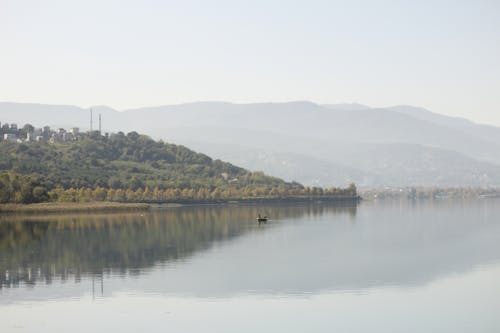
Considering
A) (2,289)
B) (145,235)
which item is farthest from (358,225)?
(2,289)

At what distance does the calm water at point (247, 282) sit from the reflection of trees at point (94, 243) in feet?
0.70

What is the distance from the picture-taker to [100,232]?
357ft

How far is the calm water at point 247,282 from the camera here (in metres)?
46.3

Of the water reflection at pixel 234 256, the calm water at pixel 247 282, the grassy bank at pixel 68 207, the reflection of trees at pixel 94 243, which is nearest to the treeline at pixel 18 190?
the grassy bank at pixel 68 207

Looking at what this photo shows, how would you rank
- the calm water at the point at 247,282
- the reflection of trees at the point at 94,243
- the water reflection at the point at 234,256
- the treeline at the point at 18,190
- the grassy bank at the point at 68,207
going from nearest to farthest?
1. the calm water at the point at 247,282
2. the water reflection at the point at 234,256
3. the reflection of trees at the point at 94,243
4. the grassy bank at the point at 68,207
5. the treeline at the point at 18,190

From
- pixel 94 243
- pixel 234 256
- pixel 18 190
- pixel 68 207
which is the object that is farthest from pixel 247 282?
pixel 18 190

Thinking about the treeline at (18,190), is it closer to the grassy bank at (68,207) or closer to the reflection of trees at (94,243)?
the grassy bank at (68,207)

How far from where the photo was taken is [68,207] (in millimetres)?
164125

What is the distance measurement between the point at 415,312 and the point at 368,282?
1144 cm

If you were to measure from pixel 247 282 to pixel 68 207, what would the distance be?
10970 cm

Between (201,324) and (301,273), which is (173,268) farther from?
(201,324)

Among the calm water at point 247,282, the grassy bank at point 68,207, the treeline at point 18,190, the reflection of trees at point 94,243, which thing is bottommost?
the calm water at point 247,282

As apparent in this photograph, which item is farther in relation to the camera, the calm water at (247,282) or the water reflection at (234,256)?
the water reflection at (234,256)

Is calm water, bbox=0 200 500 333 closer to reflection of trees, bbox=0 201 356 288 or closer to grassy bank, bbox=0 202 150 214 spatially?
reflection of trees, bbox=0 201 356 288
